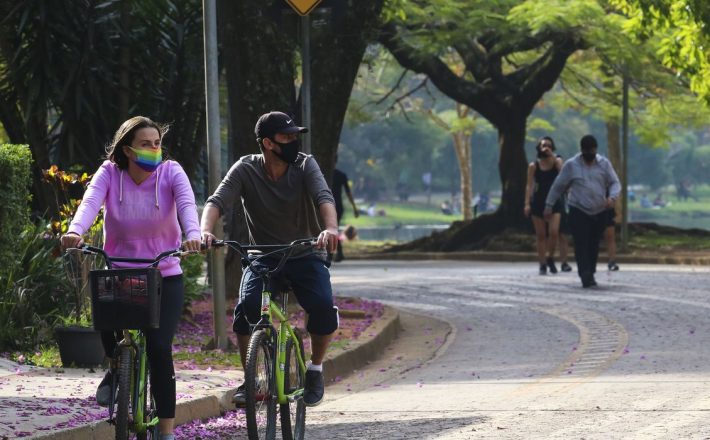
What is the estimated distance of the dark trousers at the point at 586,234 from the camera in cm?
1853

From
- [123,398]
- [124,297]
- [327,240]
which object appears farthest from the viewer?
[327,240]

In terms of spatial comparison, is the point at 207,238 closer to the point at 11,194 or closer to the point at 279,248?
the point at 279,248

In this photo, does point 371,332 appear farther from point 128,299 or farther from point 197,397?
point 128,299

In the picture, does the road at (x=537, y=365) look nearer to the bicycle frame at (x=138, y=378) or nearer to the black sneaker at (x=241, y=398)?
the black sneaker at (x=241, y=398)

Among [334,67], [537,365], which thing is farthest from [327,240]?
[334,67]

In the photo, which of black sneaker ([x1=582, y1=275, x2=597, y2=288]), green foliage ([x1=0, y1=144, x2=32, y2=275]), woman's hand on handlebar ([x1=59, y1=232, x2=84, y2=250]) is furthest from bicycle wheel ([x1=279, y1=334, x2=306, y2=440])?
black sneaker ([x1=582, y1=275, x2=597, y2=288])

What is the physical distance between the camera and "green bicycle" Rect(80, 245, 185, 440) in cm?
673

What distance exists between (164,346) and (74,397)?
74.8 inches

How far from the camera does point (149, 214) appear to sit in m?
7.18

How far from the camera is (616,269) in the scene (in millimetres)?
21688

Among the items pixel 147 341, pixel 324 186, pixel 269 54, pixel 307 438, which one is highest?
pixel 269 54

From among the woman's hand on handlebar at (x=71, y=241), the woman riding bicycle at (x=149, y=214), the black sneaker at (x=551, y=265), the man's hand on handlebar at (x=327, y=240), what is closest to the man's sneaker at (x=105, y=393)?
the woman riding bicycle at (x=149, y=214)

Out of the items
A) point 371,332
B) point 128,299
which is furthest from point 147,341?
point 371,332

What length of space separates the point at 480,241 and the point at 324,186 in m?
24.5
